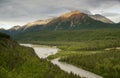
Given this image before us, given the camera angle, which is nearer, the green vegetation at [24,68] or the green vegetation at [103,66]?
the green vegetation at [24,68]

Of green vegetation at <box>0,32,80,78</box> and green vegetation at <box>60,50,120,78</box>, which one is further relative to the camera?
green vegetation at <box>60,50,120,78</box>

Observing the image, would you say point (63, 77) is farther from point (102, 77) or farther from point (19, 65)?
point (102, 77)

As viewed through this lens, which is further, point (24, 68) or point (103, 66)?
point (103, 66)

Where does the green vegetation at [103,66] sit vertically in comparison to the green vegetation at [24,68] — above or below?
below

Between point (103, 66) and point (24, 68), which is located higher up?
point (24, 68)

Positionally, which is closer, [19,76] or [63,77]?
[19,76]

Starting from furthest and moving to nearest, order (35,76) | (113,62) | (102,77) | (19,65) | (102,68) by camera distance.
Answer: (113,62) → (102,68) → (102,77) → (19,65) → (35,76)

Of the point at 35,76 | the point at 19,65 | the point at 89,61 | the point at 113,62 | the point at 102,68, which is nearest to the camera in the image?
the point at 35,76

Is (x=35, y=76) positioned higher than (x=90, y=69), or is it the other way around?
(x=35, y=76)

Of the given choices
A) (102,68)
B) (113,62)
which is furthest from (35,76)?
(113,62)

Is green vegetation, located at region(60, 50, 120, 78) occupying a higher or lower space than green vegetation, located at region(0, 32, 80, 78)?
lower
